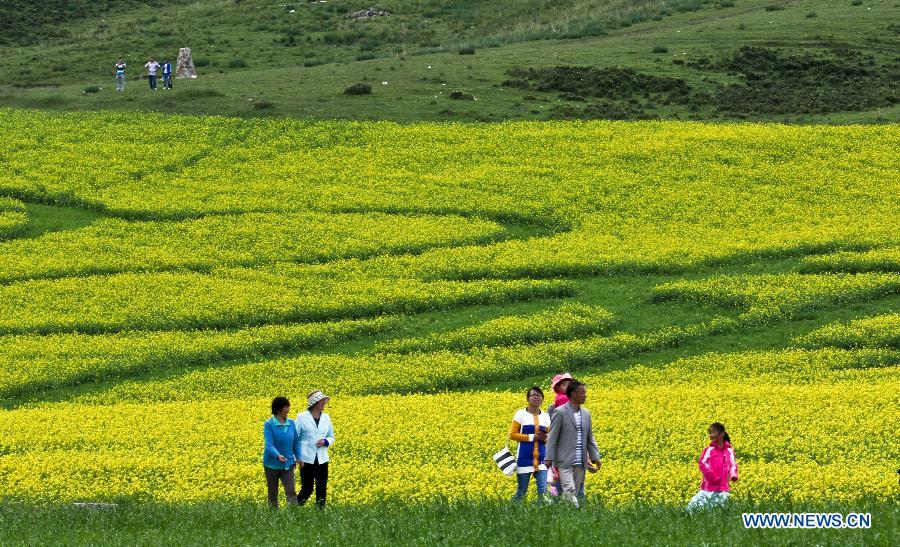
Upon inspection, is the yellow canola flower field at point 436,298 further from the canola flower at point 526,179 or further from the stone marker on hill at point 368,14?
the stone marker on hill at point 368,14

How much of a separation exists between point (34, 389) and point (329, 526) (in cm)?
2261

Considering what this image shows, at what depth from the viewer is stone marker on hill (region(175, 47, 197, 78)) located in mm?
77938

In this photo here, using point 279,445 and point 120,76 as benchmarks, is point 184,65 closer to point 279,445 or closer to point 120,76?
point 120,76

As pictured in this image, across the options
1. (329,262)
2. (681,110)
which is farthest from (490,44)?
(329,262)

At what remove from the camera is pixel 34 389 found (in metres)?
37.2

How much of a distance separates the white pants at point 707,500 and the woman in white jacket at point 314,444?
6339 mm

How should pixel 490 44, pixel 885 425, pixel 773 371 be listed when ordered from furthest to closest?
pixel 490 44
pixel 773 371
pixel 885 425

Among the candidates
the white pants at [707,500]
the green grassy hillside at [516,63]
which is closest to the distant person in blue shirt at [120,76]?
the green grassy hillside at [516,63]

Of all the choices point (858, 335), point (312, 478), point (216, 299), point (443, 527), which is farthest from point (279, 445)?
point (216, 299)

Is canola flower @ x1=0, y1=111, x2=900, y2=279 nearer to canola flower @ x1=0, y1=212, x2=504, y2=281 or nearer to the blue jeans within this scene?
canola flower @ x1=0, y1=212, x2=504, y2=281

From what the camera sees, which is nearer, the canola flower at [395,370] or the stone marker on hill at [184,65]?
the canola flower at [395,370]

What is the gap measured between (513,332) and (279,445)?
1897 cm

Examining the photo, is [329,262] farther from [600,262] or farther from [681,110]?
[681,110]

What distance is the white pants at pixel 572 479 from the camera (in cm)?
2059
